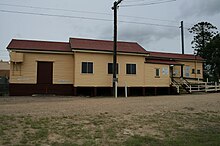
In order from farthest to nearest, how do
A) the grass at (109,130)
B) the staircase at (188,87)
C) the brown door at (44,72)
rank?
the staircase at (188,87) → the brown door at (44,72) → the grass at (109,130)

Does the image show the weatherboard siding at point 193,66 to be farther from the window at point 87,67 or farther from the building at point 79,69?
the window at point 87,67

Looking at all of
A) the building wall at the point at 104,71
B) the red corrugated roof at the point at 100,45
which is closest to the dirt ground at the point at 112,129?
the building wall at the point at 104,71

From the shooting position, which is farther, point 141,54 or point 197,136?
point 141,54

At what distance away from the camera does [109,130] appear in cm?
812

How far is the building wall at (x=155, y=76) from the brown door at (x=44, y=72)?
9312mm

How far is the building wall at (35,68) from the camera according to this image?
21062 millimetres

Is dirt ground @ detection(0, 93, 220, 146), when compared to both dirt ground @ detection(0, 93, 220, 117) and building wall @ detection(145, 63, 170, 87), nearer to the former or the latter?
dirt ground @ detection(0, 93, 220, 117)

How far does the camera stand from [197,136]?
26.6 feet

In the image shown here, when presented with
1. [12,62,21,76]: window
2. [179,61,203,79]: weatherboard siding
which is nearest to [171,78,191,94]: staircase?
[179,61,203,79]: weatherboard siding

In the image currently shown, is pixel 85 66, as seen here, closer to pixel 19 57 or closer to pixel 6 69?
pixel 19 57

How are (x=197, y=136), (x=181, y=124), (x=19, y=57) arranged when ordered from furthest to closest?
(x=19, y=57)
(x=181, y=124)
(x=197, y=136)

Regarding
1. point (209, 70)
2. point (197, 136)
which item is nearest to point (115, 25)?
point (197, 136)

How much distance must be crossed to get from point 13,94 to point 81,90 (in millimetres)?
5991

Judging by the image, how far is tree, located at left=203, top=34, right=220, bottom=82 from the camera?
36.2 meters
